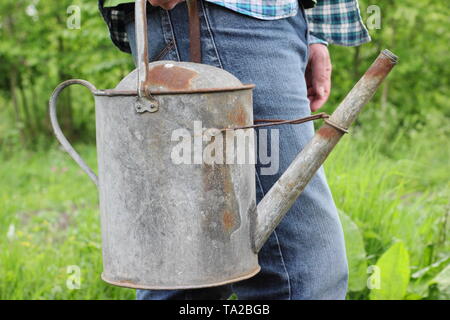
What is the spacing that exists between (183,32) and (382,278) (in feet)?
4.51

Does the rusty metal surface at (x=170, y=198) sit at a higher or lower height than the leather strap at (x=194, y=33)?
lower

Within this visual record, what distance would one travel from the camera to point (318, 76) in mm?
1929

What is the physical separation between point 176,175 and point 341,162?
6.65ft

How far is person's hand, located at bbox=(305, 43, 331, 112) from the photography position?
6.33 ft

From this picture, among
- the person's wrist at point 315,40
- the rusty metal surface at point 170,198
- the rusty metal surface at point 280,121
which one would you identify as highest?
the person's wrist at point 315,40

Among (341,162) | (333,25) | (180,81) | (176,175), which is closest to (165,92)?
(180,81)

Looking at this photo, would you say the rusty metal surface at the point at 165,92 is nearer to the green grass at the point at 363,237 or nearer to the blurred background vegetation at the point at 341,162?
the blurred background vegetation at the point at 341,162

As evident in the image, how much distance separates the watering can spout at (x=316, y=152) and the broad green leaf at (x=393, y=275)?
1.09 metres

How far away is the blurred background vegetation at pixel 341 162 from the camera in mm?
2771

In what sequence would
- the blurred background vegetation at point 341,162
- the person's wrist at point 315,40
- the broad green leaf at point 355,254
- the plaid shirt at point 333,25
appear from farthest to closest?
1. the blurred background vegetation at point 341,162
2. the broad green leaf at point 355,254
3. the person's wrist at point 315,40
4. the plaid shirt at point 333,25

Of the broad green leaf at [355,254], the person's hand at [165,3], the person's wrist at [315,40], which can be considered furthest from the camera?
the broad green leaf at [355,254]

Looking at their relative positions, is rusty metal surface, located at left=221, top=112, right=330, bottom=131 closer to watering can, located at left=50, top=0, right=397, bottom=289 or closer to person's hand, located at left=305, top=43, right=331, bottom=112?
watering can, located at left=50, top=0, right=397, bottom=289

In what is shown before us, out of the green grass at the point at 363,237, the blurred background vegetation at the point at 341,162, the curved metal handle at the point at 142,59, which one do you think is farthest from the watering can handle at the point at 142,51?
the green grass at the point at 363,237
